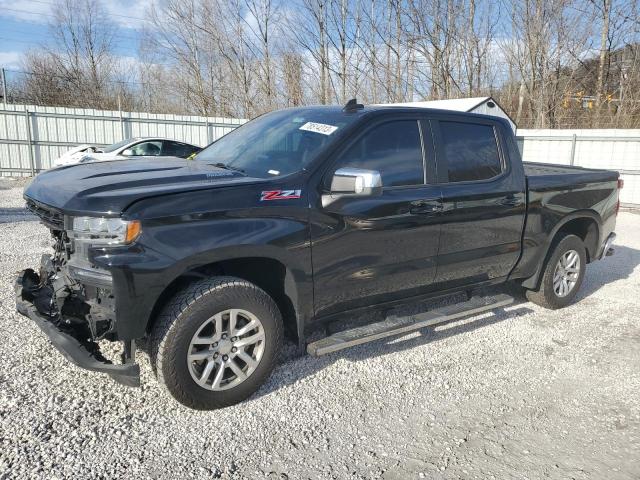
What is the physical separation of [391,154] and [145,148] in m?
11.5

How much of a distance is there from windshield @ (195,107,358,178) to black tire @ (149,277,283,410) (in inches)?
33.5

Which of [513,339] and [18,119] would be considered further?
[18,119]

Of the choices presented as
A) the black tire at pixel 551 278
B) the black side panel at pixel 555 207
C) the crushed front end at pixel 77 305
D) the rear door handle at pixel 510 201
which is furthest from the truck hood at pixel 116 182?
the black tire at pixel 551 278

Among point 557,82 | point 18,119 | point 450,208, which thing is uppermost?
point 557,82

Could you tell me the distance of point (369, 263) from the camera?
365cm

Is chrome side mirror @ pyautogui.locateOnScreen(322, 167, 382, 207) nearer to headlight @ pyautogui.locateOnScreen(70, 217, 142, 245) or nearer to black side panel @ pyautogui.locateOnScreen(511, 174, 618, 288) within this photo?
headlight @ pyautogui.locateOnScreen(70, 217, 142, 245)

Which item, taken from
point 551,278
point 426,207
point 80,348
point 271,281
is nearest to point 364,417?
point 271,281

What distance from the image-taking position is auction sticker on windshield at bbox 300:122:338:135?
3676 mm

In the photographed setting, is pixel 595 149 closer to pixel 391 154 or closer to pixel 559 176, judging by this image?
pixel 559 176

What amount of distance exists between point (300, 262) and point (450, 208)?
1.44 m

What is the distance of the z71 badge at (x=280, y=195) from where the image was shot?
125 inches

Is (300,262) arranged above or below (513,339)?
above

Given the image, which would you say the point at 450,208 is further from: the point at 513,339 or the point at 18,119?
the point at 18,119

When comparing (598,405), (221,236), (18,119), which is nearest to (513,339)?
(598,405)
